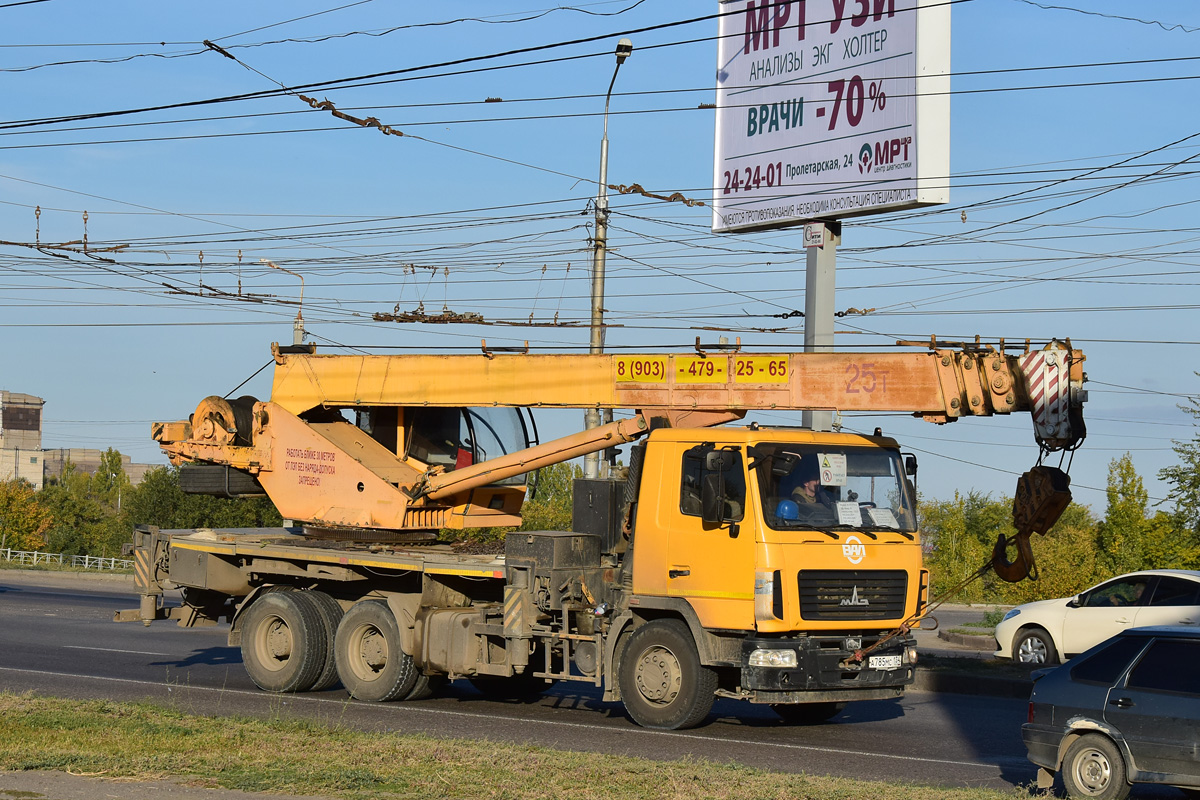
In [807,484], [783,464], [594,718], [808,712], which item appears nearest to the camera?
[783,464]

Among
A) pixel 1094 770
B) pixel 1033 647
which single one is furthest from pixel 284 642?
pixel 1033 647

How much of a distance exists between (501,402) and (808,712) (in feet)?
15.5

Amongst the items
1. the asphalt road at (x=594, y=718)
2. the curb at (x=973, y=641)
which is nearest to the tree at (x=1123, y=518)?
the curb at (x=973, y=641)

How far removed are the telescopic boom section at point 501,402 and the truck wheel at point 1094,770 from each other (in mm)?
2946

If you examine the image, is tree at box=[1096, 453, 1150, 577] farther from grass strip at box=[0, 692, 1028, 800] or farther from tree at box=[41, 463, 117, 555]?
tree at box=[41, 463, 117, 555]

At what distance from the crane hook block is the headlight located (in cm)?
195

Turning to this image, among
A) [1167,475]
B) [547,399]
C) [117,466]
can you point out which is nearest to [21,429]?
[117,466]

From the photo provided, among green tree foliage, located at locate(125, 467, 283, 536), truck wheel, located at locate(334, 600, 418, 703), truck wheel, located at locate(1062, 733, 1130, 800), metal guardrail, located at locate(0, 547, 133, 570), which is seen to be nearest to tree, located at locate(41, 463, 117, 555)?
green tree foliage, located at locate(125, 467, 283, 536)

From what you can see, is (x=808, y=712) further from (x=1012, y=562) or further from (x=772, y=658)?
(x=1012, y=562)

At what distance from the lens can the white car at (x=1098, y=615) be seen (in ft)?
54.4

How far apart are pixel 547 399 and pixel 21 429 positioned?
14647 centimetres

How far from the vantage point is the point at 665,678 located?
12.3 meters

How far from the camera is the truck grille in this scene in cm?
1184

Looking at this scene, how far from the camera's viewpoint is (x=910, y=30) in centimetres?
2033
